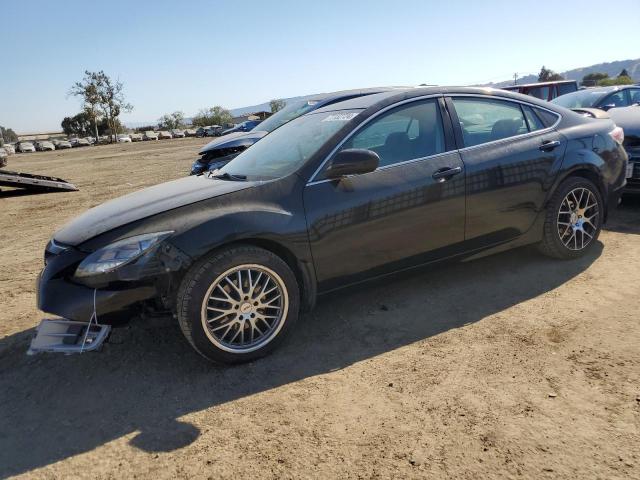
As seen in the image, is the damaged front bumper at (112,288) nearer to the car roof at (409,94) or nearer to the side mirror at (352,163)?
the side mirror at (352,163)

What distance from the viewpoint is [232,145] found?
7.96 metres

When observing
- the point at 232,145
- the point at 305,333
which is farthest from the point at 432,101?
the point at 232,145

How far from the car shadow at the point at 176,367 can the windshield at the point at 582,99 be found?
7.05m

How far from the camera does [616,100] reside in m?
10.5

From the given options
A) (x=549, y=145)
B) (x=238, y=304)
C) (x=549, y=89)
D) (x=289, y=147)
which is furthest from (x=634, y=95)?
(x=238, y=304)

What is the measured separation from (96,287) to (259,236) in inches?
39.5

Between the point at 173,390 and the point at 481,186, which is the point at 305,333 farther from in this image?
the point at 481,186

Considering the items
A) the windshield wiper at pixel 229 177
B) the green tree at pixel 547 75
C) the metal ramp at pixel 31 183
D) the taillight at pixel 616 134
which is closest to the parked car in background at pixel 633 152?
the taillight at pixel 616 134

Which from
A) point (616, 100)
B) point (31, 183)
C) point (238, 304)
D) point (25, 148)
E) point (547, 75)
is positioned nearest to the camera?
point (238, 304)

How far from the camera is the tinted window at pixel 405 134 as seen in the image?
370 centimetres

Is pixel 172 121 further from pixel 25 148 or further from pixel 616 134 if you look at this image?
pixel 616 134

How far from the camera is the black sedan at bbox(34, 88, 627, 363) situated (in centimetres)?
298

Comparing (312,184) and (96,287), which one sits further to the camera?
(312,184)

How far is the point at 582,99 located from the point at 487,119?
756cm
